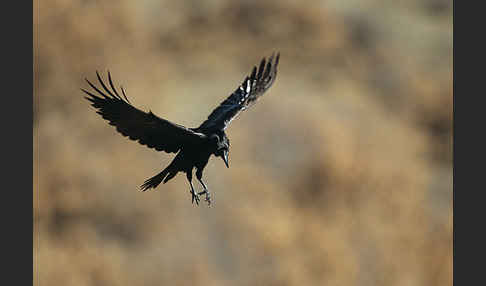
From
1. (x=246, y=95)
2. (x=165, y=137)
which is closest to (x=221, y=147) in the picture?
(x=165, y=137)

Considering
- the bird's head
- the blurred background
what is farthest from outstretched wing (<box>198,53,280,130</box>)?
the blurred background

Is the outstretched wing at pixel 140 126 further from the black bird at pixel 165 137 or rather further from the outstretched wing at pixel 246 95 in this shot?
the outstretched wing at pixel 246 95

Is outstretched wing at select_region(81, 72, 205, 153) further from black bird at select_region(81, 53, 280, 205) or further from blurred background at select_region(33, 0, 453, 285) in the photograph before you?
blurred background at select_region(33, 0, 453, 285)

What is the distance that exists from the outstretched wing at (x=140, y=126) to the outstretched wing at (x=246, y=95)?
57 cm

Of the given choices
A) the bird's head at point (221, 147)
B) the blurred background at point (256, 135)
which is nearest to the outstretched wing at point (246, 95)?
the bird's head at point (221, 147)

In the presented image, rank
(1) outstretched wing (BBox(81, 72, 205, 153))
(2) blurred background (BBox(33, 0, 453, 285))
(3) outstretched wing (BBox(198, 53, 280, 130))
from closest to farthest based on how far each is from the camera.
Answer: (1) outstretched wing (BBox(81, 72, 205, 153))
(3) outstretched wing (BBox(198, 53, 280, 130))
(2) blurred background (BBox(33, 0, 453, 285))

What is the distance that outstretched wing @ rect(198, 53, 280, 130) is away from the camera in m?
6.07

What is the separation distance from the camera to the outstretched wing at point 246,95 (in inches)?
239

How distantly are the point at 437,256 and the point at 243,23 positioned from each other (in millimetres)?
6158

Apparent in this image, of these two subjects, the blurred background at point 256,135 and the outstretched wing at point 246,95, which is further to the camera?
the blurred background at point 256,135

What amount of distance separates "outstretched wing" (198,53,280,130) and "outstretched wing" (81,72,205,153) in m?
0.57

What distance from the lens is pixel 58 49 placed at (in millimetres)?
15438

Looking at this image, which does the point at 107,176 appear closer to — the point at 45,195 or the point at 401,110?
the point at 45,195

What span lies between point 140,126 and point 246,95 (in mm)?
1464
